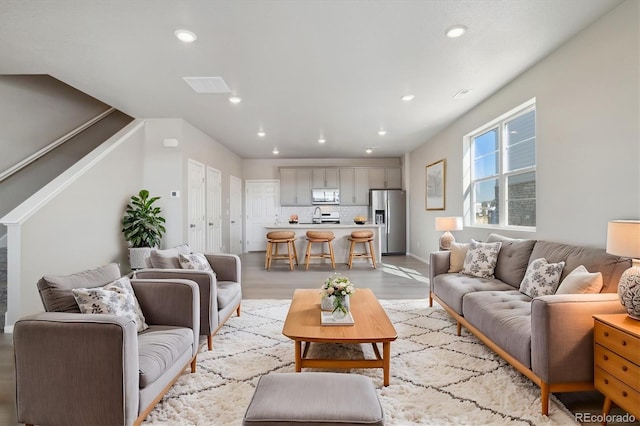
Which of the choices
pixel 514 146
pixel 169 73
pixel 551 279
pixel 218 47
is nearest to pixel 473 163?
pixel 514 146

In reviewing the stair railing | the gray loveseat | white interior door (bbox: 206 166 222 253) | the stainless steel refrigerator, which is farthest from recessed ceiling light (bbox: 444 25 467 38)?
the stainless steel refrigerator

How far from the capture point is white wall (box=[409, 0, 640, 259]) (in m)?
2.41

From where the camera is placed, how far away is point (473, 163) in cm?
516

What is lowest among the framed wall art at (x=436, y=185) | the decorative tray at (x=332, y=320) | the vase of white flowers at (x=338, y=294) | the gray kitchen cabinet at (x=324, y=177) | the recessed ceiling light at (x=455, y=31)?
the decorative tray at (x=332, y=320)

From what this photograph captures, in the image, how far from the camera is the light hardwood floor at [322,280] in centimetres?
205

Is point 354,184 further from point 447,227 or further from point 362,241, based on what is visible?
point 447,227

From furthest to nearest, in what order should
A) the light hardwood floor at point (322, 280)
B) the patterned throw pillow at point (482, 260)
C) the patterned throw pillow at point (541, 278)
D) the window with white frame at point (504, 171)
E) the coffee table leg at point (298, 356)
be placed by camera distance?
the window with white frame at point (504, 171), the patterned throw pillow at point (482, 260), the patterned throw pillow at point (541, 278), the coffee table leg at point (298, 356), the light hardwood floor at point (322, 280)

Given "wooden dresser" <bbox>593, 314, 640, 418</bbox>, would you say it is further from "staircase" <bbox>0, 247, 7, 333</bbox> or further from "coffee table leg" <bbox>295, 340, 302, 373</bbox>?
"staircase" <bbox>0, 247, 7, 333</bbox>

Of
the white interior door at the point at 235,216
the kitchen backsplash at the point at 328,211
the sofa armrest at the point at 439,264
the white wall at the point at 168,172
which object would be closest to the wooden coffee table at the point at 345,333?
the sofa armrest at the point at 439,264

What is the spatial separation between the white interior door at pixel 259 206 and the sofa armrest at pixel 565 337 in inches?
309

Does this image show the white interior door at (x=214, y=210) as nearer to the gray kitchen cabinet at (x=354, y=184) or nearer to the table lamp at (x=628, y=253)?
the gray kitchen cabinet at (x=354, y=184)

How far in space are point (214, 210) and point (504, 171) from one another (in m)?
5.31

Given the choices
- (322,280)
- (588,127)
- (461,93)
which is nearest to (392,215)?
(322,280)

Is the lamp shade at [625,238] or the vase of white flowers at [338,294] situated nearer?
the lamp shade at [625,238]
